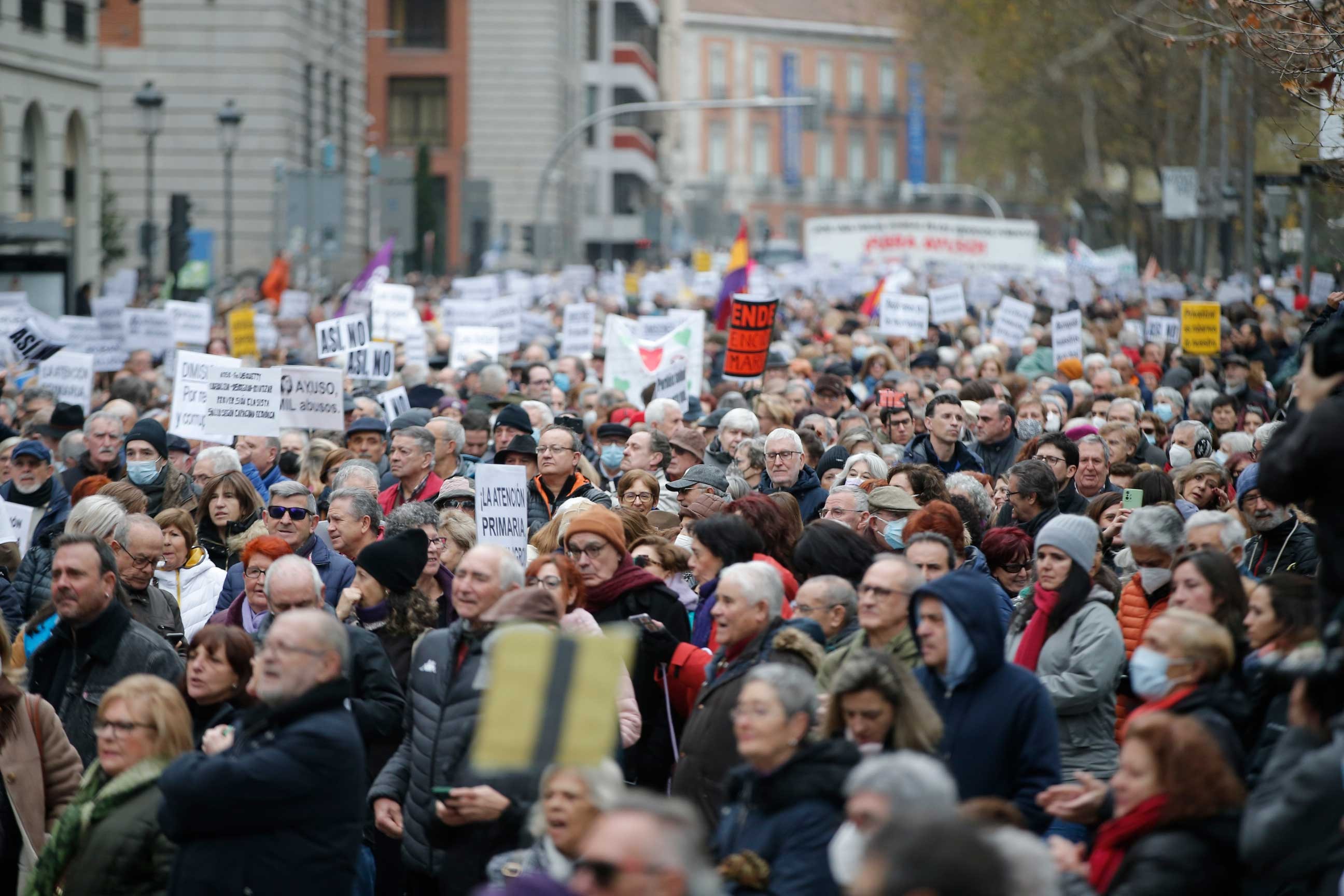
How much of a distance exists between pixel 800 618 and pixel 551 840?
1.69m

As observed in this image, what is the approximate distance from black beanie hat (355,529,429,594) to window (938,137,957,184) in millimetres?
122439

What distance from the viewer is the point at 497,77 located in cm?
6550

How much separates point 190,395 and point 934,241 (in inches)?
1206

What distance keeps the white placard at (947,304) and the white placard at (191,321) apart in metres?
8.52

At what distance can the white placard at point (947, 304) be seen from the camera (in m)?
23.0

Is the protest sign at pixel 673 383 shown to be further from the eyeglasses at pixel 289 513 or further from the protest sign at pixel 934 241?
the protest sign at pixel 934 241

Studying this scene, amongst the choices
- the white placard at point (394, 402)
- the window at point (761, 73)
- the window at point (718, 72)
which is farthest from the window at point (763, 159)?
the white placard at point (394, 402)

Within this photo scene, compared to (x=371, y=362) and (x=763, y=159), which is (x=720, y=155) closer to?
(x=763, y=159)

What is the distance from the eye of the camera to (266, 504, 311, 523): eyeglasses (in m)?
8.84

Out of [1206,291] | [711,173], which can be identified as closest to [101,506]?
[1206,291]

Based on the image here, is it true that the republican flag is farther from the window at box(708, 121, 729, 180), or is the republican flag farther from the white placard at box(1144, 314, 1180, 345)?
the window at box(708, 121, 729, 180)

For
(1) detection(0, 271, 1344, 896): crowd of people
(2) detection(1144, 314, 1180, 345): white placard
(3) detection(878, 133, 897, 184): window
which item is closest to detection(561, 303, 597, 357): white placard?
(2) detection(1144, 314, 1180, 345): white placard

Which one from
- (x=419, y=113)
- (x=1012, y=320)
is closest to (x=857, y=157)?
(x=419, y=113)

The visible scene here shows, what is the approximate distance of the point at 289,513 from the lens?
8.84 m
